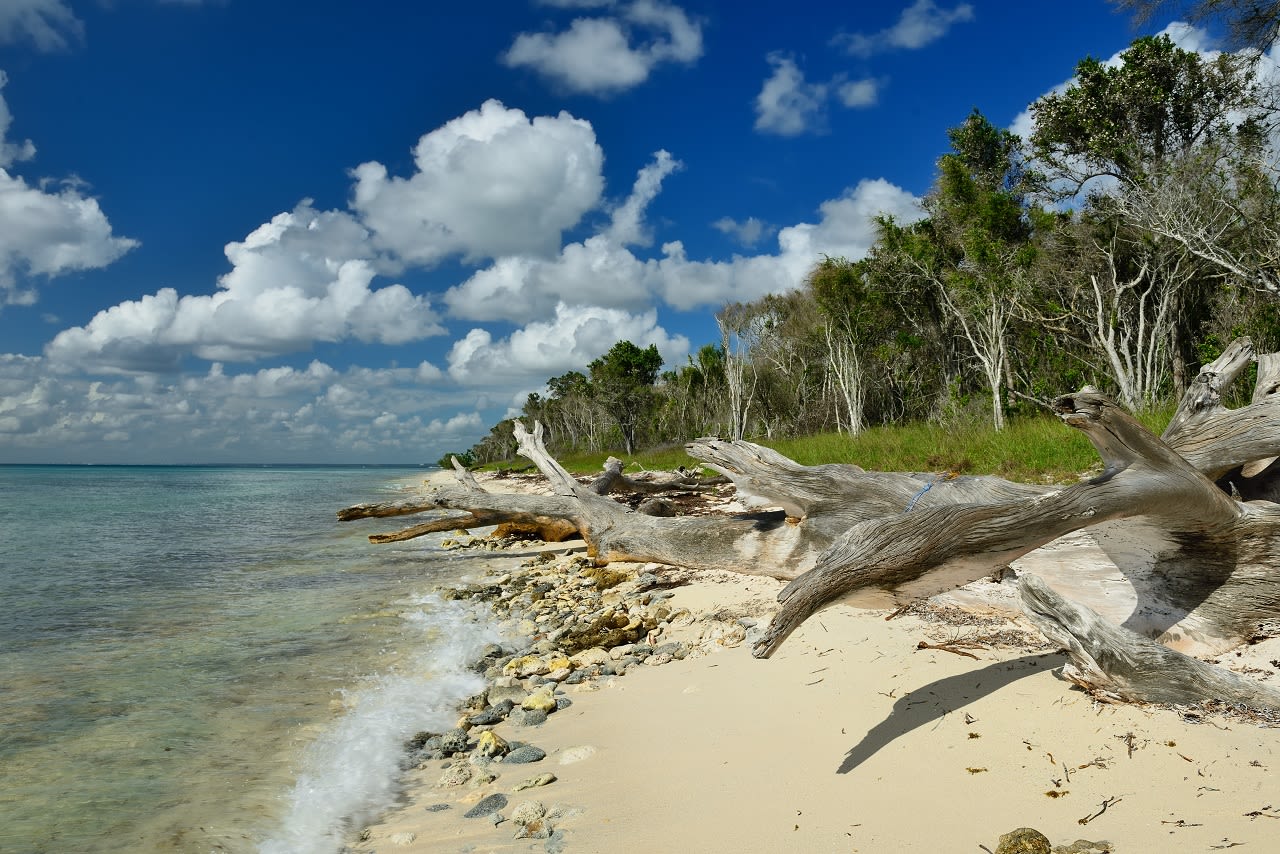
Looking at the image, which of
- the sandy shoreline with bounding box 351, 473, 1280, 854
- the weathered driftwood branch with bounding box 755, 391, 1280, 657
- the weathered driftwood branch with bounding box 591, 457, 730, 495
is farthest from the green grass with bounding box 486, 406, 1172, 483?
the sandy shoreline with bounding box 351, 473, 1280, 854

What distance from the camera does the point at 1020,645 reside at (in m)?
3.87

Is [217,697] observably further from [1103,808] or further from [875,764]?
[1103,808]

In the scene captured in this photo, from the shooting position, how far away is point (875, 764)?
2.96 meters

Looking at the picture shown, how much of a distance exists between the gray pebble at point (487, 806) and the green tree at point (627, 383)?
50225mm

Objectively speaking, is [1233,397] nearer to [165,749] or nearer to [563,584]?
[563,584]

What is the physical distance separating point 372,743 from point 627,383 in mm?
50092

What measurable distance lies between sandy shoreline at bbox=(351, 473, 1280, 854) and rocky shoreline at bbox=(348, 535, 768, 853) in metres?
0.03

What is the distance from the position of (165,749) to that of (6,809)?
0.80 metres

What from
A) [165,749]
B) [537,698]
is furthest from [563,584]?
[165,749]

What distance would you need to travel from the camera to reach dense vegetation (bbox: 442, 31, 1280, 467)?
1454cm

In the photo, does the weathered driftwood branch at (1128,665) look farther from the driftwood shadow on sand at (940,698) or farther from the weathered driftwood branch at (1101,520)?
the driftwood shadow on sand at (940,698)

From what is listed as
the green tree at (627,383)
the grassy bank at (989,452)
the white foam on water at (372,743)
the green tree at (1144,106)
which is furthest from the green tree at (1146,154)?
the green tree at (627,383)

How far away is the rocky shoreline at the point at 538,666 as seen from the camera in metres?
3.38

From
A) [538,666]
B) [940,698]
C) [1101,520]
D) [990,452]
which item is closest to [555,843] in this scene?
[940,698]
